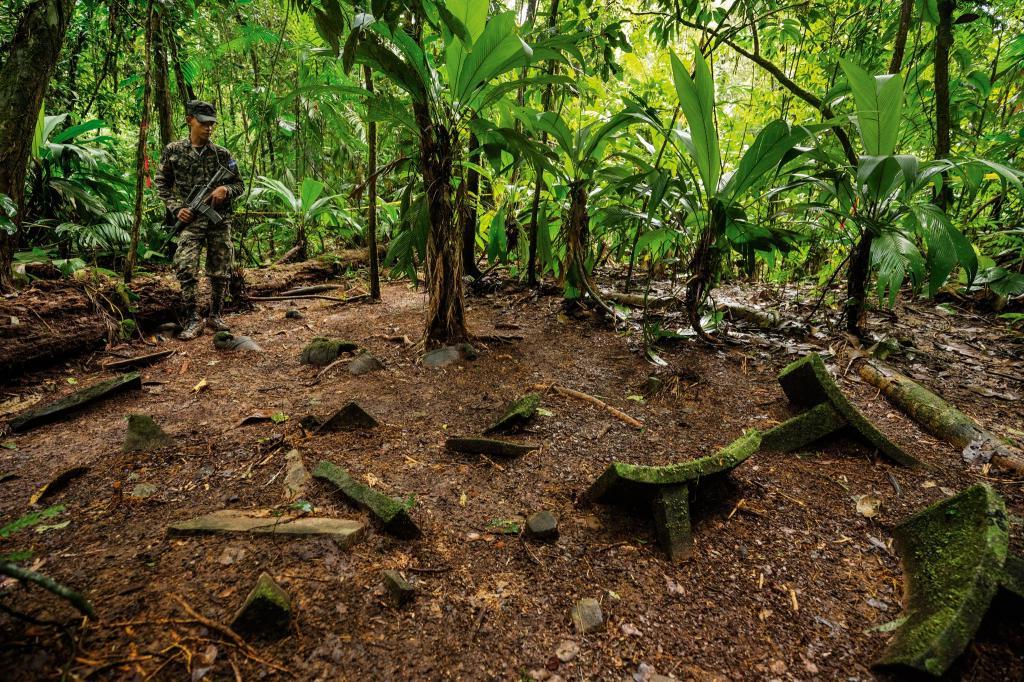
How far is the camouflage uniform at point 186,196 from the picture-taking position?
3.82m

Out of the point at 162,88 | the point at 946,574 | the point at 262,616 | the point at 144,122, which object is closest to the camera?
the point at 262,616

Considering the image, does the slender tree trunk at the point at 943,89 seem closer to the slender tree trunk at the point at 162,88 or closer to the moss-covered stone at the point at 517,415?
the moss-covered stone at the point at 517,415

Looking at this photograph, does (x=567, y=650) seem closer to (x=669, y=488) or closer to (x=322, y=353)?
(x=669, y=488)

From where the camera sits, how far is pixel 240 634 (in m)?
1.04

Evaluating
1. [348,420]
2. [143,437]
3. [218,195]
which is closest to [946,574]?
[348,420]

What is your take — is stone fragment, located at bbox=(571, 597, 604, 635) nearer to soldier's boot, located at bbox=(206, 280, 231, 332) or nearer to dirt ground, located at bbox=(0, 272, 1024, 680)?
dirt ground, located at bbox=(0, 272, 1024, 680)

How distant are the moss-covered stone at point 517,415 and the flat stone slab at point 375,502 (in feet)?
2.13

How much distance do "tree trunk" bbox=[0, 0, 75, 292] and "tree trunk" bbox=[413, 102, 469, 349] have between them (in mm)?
2260

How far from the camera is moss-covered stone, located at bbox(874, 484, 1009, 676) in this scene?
101cm

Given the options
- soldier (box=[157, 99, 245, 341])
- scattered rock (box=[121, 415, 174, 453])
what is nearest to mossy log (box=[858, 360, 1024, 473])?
scattered rock (box=[121, 415, 174, 453])

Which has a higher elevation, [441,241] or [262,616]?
[441,241]

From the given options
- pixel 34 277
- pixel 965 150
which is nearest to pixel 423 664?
pixel 34 277

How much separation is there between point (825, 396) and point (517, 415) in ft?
4.63

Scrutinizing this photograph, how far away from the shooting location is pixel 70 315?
3.04 meters
